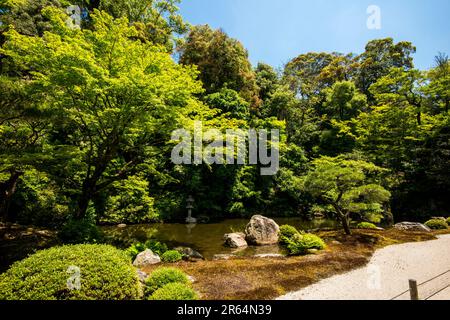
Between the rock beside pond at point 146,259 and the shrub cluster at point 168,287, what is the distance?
2906 mm

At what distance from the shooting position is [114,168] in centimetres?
1223

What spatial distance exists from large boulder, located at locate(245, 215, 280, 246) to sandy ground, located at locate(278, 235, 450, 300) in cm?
490

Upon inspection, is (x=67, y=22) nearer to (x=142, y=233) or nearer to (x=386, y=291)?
(x=142, y=233)

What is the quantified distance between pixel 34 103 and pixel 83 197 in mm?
4145

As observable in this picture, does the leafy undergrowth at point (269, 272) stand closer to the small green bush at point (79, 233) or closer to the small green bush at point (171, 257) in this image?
the small green bush at point (171, 257)

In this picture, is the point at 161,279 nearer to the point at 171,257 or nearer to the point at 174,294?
the point at 174,294

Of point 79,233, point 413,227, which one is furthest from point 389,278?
point 413,227

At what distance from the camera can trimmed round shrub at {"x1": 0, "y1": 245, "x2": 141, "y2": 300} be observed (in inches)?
168

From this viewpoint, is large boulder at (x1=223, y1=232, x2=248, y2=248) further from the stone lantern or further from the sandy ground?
the stone lantern

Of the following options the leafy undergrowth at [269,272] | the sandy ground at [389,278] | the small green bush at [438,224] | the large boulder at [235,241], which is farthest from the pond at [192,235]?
the small green bush at [438,224]

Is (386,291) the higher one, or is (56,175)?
(56,175)

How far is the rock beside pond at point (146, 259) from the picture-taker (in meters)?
8.59

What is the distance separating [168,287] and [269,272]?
11.8 ft
